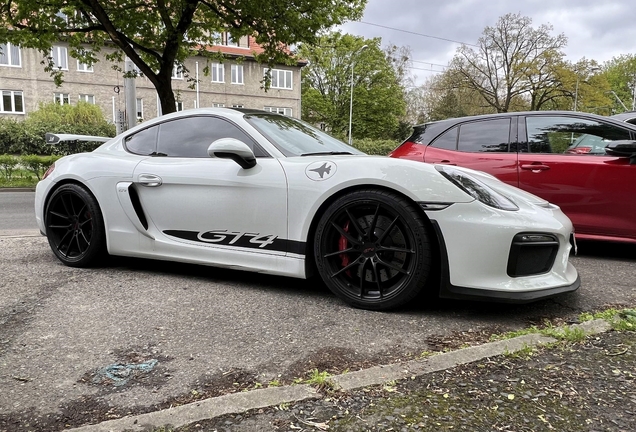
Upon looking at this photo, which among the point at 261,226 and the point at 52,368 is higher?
the point at 261,226

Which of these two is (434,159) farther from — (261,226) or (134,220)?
(134,220)

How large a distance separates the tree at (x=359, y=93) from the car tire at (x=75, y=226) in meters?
43.4

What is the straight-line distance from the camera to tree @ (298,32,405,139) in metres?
46.8

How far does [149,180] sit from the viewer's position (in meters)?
3.78

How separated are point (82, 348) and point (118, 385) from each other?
53 centimetres

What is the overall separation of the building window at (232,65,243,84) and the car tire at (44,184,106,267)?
3734 cm

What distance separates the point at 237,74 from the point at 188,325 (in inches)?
1552

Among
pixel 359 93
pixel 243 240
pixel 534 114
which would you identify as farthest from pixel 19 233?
pixel 359 93

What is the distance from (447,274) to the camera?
2832 millimetres

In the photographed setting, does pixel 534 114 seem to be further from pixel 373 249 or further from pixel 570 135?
pixel 373 249

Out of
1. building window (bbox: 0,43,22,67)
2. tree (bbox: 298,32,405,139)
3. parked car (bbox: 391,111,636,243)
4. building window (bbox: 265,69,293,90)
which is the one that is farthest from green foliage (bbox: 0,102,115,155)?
parked car (bbox: 391,111,636,243)

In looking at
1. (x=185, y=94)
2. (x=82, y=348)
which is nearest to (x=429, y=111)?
(x=185, y=94)

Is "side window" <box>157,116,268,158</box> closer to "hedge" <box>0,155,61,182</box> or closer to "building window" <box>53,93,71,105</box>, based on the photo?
"hedge" <box>0,155,61,182</box>

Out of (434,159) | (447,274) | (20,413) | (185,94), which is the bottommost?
(20,413)
